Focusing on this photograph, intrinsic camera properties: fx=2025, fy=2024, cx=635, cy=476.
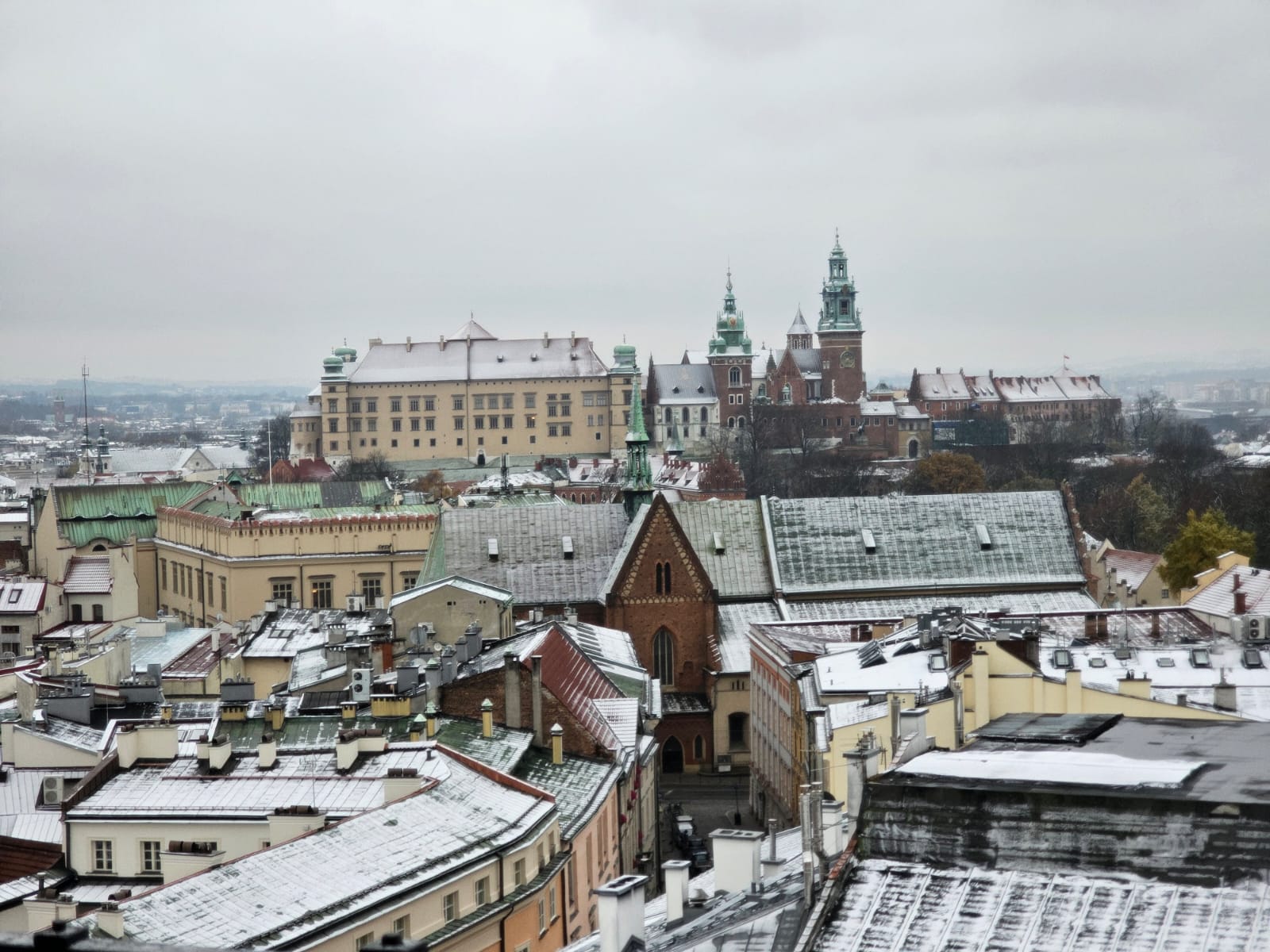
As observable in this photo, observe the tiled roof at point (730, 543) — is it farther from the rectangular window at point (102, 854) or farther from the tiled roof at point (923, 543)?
the rectangular window at point (102, 854)

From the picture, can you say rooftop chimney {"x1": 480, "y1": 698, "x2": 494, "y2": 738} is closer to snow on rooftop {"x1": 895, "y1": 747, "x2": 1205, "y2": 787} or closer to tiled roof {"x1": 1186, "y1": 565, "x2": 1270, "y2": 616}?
snow on rooftop {"x1": 895, "y1": 747, "x2": 1205, "y2": 787}

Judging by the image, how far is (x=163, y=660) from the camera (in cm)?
6712

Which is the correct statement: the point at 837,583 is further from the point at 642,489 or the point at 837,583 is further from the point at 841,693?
the point at 841,693

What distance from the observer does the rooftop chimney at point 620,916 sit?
24734 millimetres

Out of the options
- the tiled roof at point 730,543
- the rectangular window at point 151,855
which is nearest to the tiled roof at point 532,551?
→ the tiled roof at point 730,543

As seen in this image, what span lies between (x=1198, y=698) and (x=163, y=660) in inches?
1368

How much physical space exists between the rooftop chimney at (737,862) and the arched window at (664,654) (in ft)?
148

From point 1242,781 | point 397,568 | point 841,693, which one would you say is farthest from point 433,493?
point 1242,781

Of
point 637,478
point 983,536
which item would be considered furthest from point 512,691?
point 983,536

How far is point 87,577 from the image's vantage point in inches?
3607

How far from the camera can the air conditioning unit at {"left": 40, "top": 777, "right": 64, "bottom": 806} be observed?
4184 cm

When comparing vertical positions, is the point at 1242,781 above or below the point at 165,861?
above

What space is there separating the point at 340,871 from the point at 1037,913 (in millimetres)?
12427

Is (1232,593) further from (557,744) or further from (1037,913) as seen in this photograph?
(1037,913)
